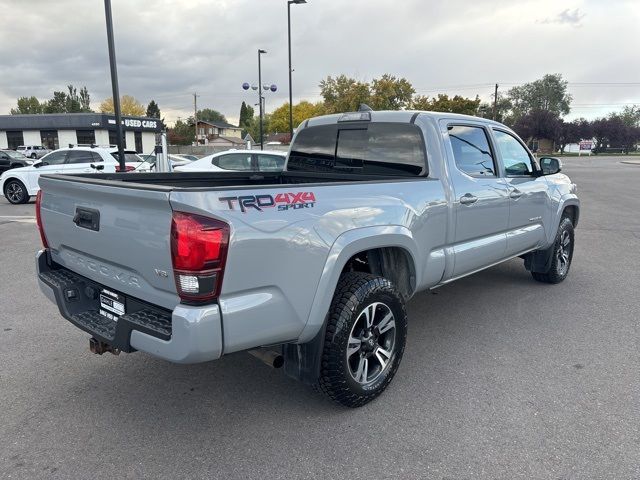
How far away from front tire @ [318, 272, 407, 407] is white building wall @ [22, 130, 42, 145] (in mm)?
55164

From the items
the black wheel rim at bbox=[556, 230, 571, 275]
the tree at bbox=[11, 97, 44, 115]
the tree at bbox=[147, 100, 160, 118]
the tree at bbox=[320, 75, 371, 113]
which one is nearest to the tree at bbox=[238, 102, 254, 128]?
the tree at bbox=[147, 100, 160, 118]

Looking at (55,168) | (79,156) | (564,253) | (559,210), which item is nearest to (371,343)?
(559,210)

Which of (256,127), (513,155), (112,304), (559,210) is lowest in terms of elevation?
(112,304)

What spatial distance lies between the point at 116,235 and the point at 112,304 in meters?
0.50

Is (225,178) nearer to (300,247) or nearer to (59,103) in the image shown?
(300,247)

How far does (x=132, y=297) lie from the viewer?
8.88 ft

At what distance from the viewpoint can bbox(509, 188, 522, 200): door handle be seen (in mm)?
4691

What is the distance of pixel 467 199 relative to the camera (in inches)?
157

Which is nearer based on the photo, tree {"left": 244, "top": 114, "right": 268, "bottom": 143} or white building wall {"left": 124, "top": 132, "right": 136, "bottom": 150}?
white building wall {"left": 124, "top": 132, "right": 136, "bottom": 150}

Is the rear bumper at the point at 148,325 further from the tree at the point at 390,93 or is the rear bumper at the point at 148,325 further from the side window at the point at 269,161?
the tree at the point at 390,93

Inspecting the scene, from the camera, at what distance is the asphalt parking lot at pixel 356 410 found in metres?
2.60

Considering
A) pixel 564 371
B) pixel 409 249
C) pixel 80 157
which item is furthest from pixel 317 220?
pixel 80 157

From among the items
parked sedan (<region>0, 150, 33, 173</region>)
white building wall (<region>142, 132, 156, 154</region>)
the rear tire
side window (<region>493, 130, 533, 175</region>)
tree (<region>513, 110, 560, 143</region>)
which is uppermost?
tree (<region>513, 110, 560, 143</region>)

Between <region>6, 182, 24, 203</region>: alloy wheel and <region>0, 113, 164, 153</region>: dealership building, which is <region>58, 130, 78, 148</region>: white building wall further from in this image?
<region>6, 182, 24, 203</region>: alloy wheel
